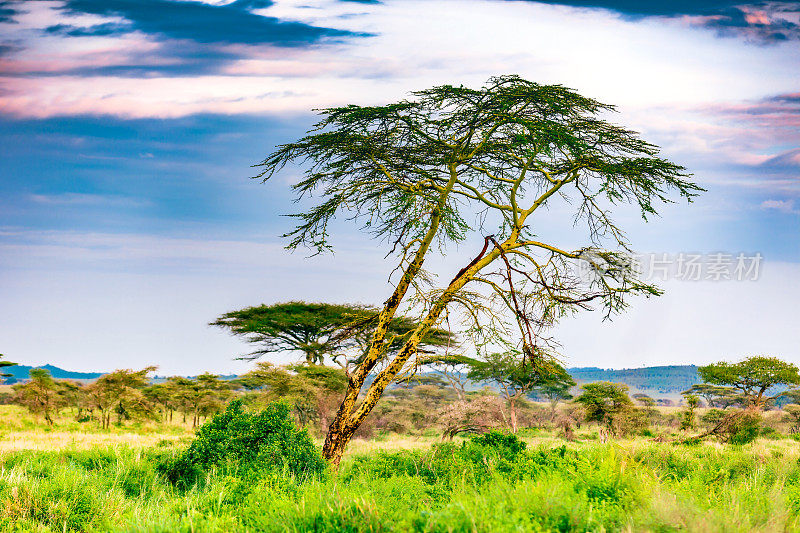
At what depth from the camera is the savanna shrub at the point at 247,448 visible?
850cm

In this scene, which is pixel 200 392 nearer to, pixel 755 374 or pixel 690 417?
pixel 690 417

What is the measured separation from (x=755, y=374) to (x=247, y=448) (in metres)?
32.6

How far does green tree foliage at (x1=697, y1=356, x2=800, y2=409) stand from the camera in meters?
32.0

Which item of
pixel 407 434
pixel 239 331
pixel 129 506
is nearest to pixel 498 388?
pixel 407 434

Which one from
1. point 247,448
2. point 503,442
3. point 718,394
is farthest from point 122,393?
point 718,394

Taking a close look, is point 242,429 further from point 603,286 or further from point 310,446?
point 603,286

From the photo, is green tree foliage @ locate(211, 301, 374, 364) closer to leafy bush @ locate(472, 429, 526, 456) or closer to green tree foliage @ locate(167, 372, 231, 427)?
green tree foliage @ locate(167, 372, 231, 427)

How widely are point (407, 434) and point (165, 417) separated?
1474cm

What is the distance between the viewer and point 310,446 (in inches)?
363

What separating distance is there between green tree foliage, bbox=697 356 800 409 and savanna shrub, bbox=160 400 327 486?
1189 inches

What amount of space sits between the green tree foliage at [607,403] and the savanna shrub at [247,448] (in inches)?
945

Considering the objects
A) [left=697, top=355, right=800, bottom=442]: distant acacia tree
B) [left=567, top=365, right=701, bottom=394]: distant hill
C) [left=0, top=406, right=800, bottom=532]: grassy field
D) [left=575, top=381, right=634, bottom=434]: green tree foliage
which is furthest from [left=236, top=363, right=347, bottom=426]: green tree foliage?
[left=567, top=365, right=701, bottom=394]: distant hill

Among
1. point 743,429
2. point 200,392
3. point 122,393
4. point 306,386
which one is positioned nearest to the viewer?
point 743,429

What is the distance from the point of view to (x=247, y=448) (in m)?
8.77
